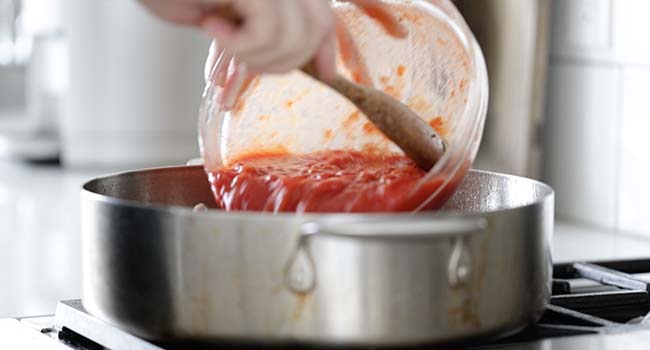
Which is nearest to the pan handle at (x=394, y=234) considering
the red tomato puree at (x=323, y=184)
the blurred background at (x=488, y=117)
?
the red tomato puree at (x=323, y=184)

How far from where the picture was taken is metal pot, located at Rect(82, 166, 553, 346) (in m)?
0.52

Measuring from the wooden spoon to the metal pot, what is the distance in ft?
0.36

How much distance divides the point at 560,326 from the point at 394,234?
16 cm

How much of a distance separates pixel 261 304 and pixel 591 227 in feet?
3.45

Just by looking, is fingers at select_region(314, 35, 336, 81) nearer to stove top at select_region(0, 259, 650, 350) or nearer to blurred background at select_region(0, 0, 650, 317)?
stove top at select_region(0, 259, 650, 350)

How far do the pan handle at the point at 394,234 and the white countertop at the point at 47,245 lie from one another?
694 mm

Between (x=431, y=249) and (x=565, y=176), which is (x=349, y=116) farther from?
(x=565, y=176)

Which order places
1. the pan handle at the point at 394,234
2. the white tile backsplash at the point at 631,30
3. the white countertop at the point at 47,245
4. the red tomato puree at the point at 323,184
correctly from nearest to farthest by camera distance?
the pan handle at the point at 394,234 → the red tomato puree at the point at 323,184 → the white countertop at the point at 47,245 → the white tile backsplash at the point at 631,30

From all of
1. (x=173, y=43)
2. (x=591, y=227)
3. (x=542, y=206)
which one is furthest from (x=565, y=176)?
(x=542, y=206)

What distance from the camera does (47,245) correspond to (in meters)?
1.51

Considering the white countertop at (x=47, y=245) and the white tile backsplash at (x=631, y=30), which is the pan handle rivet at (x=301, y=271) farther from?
the white tile backsplash at (x=631, y=30)

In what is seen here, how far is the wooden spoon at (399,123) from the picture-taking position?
65cm

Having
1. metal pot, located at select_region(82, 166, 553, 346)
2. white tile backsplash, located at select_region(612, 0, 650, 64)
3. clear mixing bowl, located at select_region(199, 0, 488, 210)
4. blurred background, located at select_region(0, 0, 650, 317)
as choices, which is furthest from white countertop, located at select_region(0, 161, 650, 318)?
metal pot, located at select_region(82, 166, 553, 346)

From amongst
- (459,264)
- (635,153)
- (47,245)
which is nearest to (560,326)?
(459,264)
